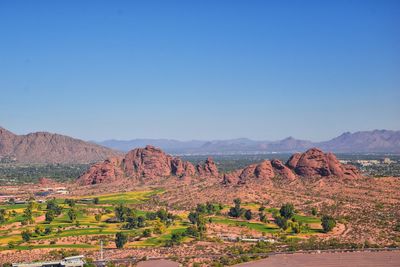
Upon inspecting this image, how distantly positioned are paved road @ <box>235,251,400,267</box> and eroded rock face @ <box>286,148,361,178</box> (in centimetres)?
7370

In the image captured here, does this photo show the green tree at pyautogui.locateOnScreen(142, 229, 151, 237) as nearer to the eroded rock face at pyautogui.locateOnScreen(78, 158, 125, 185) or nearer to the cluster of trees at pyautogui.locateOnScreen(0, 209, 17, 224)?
the cluster of trees at pyautogui.locateOnScreen(0, 209, 17, 224)

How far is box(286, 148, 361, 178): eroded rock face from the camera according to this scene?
158 m

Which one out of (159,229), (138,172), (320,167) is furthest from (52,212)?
(138,172)

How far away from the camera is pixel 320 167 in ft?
522

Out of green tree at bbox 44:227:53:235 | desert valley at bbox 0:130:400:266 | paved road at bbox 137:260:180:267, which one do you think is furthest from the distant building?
green tree at bbox 44:227:53:235

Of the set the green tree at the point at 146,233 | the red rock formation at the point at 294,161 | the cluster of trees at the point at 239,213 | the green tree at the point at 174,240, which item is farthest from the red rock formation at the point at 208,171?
the green tree at the point at 174,240

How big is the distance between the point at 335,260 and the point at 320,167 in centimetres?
8041

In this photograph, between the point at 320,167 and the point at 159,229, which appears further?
the point at 320,167

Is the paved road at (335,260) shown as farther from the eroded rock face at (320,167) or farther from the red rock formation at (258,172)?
the red rock formation at (258,172)

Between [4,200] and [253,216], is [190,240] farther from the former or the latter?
[4,200]

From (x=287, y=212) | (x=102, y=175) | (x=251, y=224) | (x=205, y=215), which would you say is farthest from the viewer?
(x=102, y=175)

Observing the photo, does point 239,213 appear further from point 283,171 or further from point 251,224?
point 283,171

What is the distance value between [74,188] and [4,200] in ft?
101

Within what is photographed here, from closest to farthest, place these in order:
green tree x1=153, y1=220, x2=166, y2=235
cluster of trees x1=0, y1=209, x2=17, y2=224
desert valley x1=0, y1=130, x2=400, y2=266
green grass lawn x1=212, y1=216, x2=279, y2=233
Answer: desert valley x1=0, y1=130, x2=400, y2=266, green tree x1=153, y1=220, x2=166, y2=235, green grass lawn x1=212, y1=216, x2=279, y2=233, cluster of trees x1=0, y1=209, x2=17, y2=224
